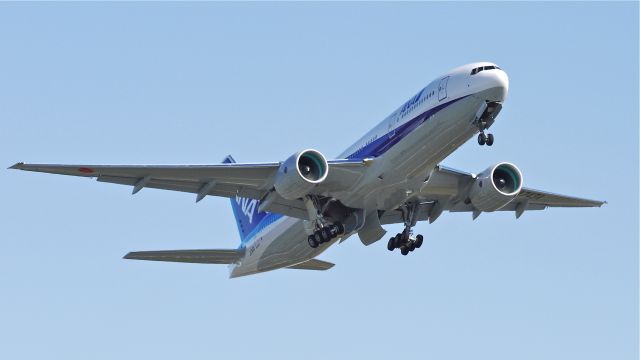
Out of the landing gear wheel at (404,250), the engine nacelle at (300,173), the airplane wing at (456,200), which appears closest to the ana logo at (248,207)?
the airplane wing at (456,200)

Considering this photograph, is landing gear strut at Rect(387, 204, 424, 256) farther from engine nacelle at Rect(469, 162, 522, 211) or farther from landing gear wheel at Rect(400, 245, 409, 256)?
engine nacelle at Rect(469, 162, 522, 211)

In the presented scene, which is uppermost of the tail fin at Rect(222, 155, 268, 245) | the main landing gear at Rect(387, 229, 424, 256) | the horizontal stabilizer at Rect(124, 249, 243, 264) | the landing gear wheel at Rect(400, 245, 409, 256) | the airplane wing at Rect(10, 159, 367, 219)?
the tail fin at Rect(222, 155, 268, 245)

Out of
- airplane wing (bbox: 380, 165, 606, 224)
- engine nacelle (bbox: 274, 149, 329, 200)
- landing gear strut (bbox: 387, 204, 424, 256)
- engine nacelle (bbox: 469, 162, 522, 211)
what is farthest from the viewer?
landing gear strut (bbox: 387, 204, 424, 256)

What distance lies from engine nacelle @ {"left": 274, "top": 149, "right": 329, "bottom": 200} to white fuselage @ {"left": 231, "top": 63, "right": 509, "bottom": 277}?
5.02 feet

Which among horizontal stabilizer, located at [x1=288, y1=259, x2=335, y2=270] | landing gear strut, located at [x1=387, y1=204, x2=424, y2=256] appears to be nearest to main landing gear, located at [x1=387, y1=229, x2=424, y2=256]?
landing gear strut, located at [x1=387, y1=204, x2=424, y2=256]

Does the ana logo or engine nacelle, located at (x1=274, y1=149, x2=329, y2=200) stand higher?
the ana logo

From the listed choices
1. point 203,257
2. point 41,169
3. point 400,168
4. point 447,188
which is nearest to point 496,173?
point 447,188

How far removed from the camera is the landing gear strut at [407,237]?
42906 millimetres

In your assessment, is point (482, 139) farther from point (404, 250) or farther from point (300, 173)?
point (404, 250)

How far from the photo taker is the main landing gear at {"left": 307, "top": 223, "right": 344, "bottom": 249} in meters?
40.4

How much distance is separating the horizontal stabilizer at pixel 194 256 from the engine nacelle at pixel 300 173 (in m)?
7.52

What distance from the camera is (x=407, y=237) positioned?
141 ft

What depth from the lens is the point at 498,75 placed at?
36.1m

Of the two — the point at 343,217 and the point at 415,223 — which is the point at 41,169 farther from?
the point at 415,223
